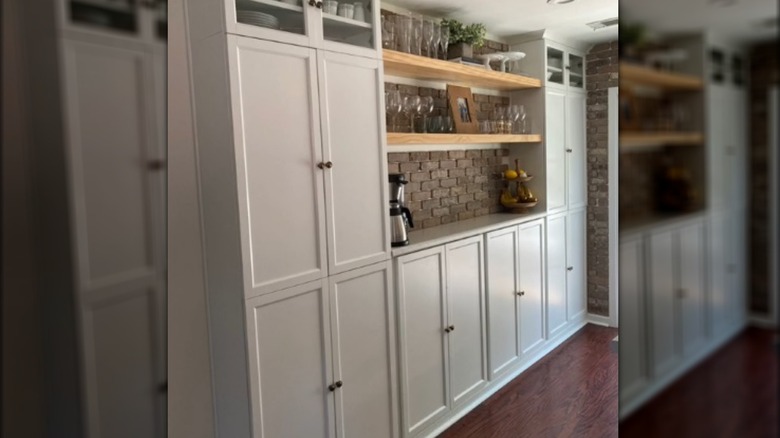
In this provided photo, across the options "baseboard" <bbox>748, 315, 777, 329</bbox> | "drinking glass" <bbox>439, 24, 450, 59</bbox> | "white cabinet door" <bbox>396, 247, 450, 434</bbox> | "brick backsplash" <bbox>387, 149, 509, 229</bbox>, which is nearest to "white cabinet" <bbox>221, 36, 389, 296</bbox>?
"white cabinet door" <bbox>396, 247, 450, 434</bbox>

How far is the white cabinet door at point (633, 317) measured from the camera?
23cm

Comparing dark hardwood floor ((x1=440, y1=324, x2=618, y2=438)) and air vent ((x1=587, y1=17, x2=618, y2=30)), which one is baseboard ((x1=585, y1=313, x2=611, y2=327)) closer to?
dark hardwood floor ((x1=440, y1=324, x2=618, y2=438))

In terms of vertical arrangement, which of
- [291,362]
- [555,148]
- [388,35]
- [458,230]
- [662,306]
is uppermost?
[388,35]

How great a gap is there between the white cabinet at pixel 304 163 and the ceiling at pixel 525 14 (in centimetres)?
97

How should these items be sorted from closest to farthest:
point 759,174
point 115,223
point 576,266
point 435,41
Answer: point 759,174, point 115,223, point 435,41, point 576,266

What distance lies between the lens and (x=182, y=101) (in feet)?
5.22

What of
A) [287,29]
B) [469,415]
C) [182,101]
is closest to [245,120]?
[182,101]

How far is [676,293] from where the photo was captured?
0.22 meters

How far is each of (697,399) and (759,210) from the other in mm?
81

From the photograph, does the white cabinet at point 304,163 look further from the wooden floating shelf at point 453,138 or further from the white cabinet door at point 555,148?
the white cabinet door at point 555,148

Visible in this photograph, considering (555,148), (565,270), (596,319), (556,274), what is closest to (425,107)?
(555,148)

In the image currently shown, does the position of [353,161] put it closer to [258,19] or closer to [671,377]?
[258,19]

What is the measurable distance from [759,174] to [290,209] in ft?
5.10

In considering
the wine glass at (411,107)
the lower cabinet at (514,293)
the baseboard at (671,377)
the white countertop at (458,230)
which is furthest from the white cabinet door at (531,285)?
the baseboard at (671,377)
